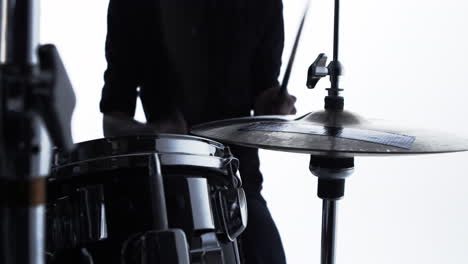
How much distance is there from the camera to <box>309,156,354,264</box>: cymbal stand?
877 mm

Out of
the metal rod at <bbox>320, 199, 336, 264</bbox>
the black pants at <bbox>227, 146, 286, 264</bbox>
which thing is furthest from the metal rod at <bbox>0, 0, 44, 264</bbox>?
the black pants at <bbox>227, 146, 286, 264</bbox>

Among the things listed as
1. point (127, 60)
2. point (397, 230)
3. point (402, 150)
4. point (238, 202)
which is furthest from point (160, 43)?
point (397, 230)

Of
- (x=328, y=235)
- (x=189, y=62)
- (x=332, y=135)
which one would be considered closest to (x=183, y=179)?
(x=332, y=135)

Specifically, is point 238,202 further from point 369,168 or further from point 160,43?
point 369,168

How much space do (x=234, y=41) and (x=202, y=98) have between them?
0.17 meters

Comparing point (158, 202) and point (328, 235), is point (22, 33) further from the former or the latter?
point (328, 235)

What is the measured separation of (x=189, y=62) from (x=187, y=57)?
1cm

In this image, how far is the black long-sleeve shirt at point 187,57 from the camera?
1285 millimetres

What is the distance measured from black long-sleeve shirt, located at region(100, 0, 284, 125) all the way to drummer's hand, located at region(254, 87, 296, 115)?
60 mm

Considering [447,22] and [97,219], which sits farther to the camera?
[447,22]

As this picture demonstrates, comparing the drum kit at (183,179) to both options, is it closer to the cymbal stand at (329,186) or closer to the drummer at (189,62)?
the cymbal stand at (329,186)

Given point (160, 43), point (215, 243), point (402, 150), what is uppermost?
point (160, 43)

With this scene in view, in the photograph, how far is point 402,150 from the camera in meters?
0.69

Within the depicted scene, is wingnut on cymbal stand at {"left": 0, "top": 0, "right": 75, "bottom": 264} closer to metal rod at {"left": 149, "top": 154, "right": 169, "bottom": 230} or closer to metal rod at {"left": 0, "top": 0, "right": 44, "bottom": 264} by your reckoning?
metal rod at {"left": 0, "top": 0, "right": 44, "bottom": 264}
